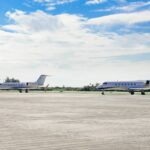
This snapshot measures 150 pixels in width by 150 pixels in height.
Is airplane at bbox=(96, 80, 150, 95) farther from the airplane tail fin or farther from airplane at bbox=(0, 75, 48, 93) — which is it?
the airplane tail fin

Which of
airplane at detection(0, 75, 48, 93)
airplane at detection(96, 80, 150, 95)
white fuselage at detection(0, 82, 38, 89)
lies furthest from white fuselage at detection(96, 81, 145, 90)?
white fuselage at detection(0, 82, 38, 89)

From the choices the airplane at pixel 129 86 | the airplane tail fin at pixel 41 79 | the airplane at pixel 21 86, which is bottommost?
the airplane at pixel 129 86

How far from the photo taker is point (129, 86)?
9556 centimetres

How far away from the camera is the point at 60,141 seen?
41.5 feet

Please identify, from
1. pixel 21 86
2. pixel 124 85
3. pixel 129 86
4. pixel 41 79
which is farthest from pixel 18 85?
pixel 129 86

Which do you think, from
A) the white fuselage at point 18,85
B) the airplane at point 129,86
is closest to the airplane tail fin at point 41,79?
the white fuselage at point 18,85

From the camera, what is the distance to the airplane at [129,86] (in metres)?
92.2

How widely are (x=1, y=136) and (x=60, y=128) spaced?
3407 mm

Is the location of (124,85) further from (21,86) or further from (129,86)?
(21,86)

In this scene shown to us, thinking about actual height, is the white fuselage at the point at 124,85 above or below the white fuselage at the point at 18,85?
below

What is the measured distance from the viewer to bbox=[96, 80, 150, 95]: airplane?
92.2 meters

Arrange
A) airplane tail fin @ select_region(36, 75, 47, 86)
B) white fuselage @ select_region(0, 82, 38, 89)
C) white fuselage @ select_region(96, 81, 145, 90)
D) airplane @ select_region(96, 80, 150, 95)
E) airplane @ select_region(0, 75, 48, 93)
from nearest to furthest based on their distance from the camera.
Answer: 1. airplane @ select_region(96, 80, 150, 95)
2. white fuselage @ select_region(96, 81, 145, 90)
3. airplane @ select_region(0, 75, 48, 93)
4. white fuselage @ select_region(0, 82, 38, 89)
5. airplane tail fin @ select_region(36, 75, 47, 86)

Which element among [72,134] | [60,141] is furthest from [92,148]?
[72,134]

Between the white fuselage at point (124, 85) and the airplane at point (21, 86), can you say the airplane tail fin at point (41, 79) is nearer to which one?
the airplane at point (21, 86)
